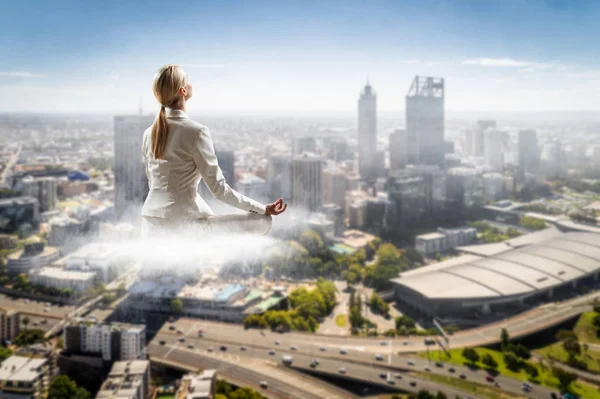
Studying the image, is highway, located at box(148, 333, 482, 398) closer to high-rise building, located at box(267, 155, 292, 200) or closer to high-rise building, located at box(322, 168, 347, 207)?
high-rise building, located at box(267, 155, 292, 200)

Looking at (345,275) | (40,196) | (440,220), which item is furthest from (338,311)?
(40,196)

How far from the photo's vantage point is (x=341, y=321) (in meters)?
5.98

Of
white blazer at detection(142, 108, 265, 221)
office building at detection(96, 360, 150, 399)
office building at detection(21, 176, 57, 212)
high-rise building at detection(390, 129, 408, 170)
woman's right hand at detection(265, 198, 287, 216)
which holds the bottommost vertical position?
office building at detection(96, 360, 150, 399)

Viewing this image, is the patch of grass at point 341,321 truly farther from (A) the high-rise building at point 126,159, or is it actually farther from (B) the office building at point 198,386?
(A) the high-rise building at point 126,159

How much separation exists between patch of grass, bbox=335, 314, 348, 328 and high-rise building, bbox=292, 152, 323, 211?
3.80 meters

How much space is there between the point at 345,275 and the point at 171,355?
10.3ft

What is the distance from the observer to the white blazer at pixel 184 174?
0.59m

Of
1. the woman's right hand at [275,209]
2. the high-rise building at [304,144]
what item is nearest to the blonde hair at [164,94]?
the woman's right hand at [275,209]

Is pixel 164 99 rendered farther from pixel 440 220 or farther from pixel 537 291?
pixel 440 220

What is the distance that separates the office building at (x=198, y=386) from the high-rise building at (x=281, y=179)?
528 cm

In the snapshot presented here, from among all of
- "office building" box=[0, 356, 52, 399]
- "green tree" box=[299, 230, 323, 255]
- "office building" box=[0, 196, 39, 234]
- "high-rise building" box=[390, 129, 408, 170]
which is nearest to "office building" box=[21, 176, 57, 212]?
"office building" box=[0, 196, 39, 234]

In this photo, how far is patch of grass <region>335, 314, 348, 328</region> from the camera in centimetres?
588

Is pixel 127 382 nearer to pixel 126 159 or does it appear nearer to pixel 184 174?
pixel 184 174

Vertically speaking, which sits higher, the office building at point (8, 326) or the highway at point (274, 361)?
the office building at point (8, 326)
